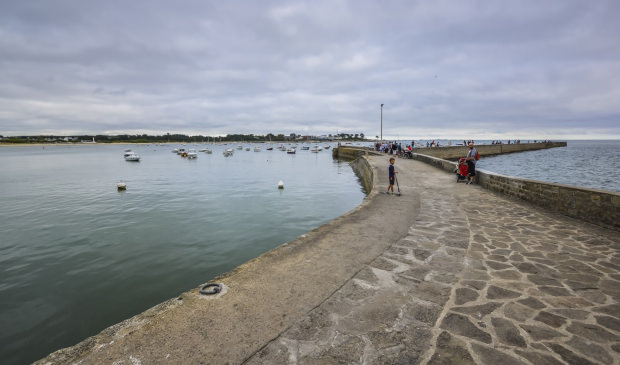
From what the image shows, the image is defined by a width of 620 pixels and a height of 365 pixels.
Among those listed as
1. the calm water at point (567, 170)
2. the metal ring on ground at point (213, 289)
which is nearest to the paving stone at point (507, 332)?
the metal ring on ground at point (213, 289)

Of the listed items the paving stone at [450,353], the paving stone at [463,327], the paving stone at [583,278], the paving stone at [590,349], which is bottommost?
the paving stone at [450,353]

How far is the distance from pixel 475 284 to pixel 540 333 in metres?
1.15

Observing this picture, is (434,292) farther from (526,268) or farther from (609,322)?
(526,268)

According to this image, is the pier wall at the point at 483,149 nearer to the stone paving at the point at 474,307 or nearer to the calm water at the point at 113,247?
the calm water at the point at 113,247

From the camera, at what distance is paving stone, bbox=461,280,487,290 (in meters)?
4.08

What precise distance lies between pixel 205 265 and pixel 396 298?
7.02 m

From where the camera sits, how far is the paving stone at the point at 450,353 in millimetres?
2662

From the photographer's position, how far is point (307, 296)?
12.7 feet

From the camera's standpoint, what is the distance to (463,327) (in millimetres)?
3160

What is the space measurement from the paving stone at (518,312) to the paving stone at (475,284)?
484mm

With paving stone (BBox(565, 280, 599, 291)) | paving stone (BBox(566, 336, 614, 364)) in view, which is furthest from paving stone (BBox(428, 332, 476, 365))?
paving stone (BBox(565, 280, 599, 291))

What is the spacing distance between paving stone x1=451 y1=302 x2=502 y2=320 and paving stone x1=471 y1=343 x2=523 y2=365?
1.89ft

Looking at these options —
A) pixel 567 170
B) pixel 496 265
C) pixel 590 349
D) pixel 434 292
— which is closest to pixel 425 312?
pixel 434 292

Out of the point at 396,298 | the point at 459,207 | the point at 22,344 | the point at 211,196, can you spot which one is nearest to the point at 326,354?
the point at 396,298
